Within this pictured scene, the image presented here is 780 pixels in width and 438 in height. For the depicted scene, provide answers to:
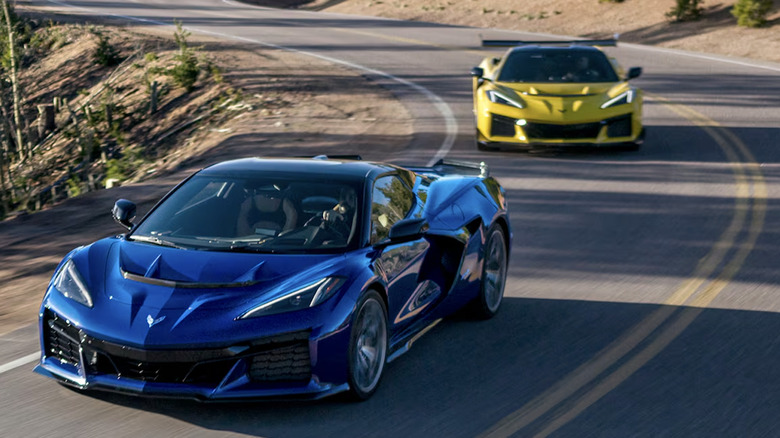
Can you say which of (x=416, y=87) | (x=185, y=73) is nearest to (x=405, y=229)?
(x=416, y=87)

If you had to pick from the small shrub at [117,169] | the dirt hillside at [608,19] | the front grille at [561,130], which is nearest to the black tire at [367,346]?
the front grille at [561,130]

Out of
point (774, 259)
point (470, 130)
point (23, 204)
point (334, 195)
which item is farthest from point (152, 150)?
point (334, 195)

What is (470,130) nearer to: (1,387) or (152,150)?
(152,150)

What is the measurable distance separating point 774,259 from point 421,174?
369 centimetres

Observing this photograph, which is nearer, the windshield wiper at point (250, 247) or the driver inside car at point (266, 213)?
the windshield wiper at point (250, 247)

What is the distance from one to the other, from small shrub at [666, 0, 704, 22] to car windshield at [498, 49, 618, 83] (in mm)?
22297

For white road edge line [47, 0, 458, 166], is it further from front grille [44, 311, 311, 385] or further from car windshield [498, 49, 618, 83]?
front grille [44, 311, 311, 385]

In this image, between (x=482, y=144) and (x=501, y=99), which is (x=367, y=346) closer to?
(x=482, y=144)

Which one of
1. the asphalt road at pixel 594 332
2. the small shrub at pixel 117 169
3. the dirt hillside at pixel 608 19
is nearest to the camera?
the asphalt road at pixel 594 332

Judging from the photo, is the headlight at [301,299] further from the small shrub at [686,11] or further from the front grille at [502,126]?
the small shrub at [686,11]

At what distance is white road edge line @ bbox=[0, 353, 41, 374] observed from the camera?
690 centimetres

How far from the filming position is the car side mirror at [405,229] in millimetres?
6707

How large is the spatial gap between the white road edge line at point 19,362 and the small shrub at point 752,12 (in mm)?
31801

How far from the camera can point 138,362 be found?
5738 millimetres
